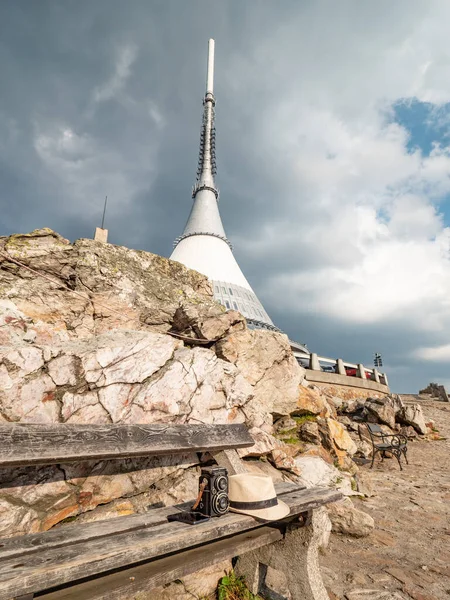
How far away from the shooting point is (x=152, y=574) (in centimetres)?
194

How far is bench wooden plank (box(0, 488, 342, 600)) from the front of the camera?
150cm

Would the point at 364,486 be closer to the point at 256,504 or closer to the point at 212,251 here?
the point at 256,504

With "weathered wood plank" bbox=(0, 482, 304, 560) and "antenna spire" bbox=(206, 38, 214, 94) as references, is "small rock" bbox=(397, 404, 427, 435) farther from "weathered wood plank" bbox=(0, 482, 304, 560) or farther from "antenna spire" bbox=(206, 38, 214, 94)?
"antenna spire" bbox=(206, 38, 214, 94)

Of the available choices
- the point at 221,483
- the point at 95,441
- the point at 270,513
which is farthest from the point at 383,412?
the point at 95,441

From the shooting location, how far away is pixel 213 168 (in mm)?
51719

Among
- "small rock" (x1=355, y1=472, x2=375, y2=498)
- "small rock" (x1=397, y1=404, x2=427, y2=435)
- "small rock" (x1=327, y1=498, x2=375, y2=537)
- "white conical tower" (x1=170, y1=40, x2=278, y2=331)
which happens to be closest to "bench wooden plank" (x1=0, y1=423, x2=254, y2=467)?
"small rock" (x1=327, y1=498, x2=375, y2=537)

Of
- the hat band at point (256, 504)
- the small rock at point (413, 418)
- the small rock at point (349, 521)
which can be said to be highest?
the small rock at point (413, 418)

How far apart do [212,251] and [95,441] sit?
38960 millimetres

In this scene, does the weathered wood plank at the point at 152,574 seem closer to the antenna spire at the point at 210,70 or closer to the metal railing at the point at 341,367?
the metal railing at the point at 341,367

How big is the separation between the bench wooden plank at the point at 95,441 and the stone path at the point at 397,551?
5.58 ft

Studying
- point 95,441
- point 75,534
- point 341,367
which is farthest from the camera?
point 341,367

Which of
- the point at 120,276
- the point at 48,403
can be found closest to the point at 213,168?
the point at 120,276

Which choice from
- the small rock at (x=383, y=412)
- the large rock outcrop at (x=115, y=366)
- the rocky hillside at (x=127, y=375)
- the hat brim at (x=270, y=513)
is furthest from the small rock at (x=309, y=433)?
the small rock at (x=383, y=412)

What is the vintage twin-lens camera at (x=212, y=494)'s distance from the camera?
7.43 feet
